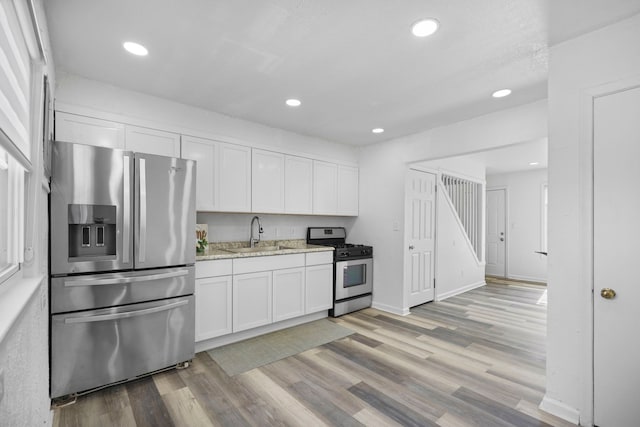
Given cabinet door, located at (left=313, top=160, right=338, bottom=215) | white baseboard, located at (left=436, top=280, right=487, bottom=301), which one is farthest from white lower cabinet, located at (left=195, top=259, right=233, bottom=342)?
white baseboard, located at (left=436, top=280, right=487, bottom=301)

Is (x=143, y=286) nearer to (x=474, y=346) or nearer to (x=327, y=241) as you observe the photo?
(x=327, y=241)

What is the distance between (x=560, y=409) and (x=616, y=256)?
1.09m

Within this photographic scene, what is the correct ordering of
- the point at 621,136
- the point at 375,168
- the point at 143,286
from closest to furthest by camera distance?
the point at 621,136 → the point at 143,286 → the point at 375,168

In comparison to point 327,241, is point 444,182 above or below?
above

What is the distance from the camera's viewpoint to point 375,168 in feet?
15.3

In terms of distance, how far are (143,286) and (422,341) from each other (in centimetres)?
282

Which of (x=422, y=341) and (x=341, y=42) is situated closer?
(x=341, y=42)

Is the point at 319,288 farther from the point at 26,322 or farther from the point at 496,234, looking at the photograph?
the point at 496,234

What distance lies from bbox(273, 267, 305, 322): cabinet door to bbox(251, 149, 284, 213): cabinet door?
81cm

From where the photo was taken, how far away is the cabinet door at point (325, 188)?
4316 mm

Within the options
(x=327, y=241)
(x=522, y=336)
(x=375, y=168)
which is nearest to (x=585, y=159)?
(x=522, y=336)

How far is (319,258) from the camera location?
3.98 m

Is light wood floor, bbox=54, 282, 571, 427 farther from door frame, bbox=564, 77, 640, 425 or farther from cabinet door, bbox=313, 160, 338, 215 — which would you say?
cabinet door, bbox=313, 160, 338, 215

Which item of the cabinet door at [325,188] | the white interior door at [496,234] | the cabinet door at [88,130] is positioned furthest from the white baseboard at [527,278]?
the cabinet door at [88,130]
